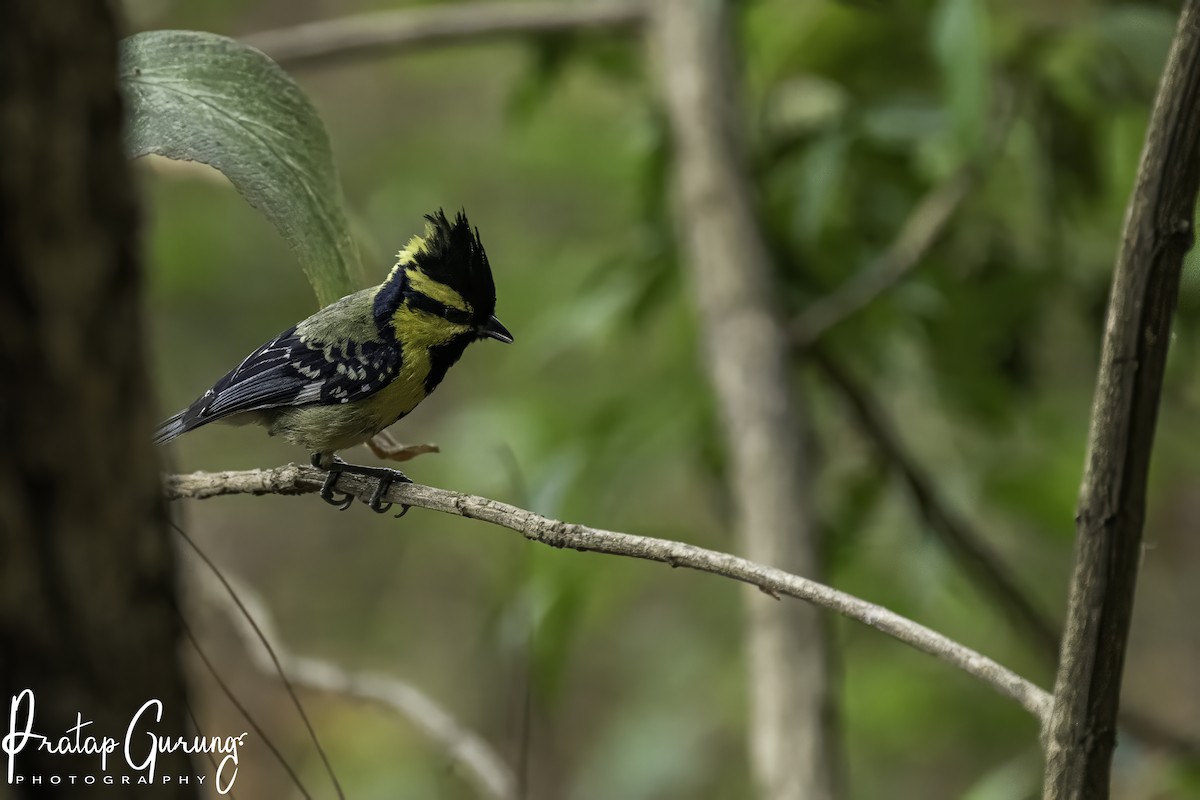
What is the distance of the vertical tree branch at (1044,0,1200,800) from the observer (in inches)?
35.6

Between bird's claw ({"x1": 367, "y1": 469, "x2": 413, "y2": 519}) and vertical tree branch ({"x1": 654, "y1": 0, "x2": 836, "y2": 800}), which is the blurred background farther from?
bird's claw ({"x1": 367, "y1": 469, "x2": 413, "y2": 519})

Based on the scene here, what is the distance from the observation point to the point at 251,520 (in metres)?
5.05

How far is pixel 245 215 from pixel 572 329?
1.96m

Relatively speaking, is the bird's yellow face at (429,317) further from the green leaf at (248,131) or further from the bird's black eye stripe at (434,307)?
the green leaf at (248,131)

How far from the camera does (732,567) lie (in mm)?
925

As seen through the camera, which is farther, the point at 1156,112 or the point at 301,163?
the point at 301,163

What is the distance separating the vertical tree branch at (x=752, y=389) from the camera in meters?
2.02

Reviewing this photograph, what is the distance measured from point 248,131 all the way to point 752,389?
127 cm

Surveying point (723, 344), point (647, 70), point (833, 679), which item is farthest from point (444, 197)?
point (833, 679)

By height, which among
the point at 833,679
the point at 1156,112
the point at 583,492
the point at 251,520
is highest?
the point at 251,520

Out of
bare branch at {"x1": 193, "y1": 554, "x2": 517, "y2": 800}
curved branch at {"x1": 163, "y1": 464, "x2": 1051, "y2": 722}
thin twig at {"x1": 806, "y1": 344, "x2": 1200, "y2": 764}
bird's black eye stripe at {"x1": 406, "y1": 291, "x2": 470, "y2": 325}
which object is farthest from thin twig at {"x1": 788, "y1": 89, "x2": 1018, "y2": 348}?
curved branch at {"x1": 163, "y1": 464, "x2": 1051, "y2": 722}

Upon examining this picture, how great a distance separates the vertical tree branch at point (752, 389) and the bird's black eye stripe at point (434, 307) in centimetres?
85

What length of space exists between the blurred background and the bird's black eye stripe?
11 centimetres

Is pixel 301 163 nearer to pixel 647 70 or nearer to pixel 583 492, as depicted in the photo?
pixel 583 492
